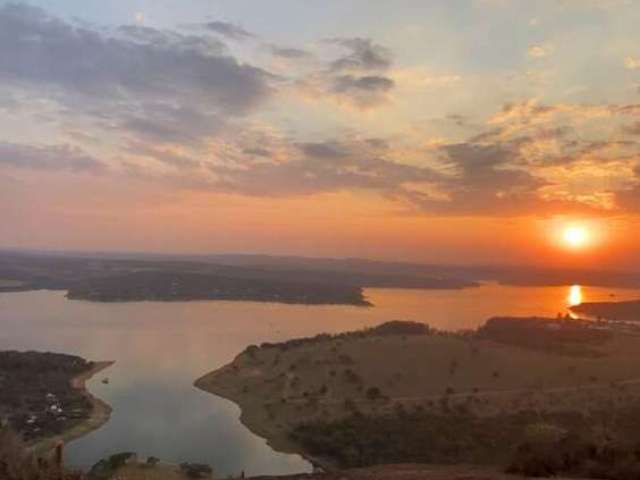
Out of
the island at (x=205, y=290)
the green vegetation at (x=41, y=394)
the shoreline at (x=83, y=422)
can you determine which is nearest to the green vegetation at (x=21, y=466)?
the shoreline at (x=83, y=422)

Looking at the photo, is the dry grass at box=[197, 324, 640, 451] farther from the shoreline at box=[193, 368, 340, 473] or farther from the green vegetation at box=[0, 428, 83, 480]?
the green vegetation at box=[0, 428, 83, 480]

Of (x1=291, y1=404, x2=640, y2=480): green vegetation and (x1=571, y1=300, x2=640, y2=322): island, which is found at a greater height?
(x1=571, y1=300, x2=640, y2=322): island

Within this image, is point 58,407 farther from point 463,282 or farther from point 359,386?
point 463,282

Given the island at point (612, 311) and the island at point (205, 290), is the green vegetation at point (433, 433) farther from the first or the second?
the island at point (205, 290)

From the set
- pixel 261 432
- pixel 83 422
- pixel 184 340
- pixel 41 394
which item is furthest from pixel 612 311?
pixel 83 422

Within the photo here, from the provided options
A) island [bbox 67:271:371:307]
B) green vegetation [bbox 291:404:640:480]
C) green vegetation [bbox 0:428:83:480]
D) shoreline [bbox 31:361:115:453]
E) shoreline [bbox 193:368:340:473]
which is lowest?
shoreline [bbox 31:361:115:453]

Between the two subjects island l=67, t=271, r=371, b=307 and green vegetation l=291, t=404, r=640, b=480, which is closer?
green vegetation l=291, t=404, r=640, b=480

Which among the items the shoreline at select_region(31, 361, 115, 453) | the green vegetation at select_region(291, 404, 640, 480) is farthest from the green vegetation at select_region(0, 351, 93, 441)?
the green vegetation at select_region(291, 404, 640, 480)
